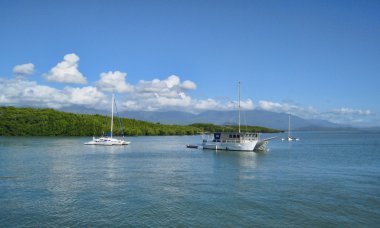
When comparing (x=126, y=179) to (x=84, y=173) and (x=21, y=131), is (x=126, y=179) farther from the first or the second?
(x=21, y=131)

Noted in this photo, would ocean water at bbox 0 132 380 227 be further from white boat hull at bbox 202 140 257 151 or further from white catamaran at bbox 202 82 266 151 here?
white catamaran at bbox 202 82 266 151

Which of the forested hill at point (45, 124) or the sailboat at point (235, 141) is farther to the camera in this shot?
the forested hill at point (45, 124)

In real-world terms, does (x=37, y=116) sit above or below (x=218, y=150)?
above

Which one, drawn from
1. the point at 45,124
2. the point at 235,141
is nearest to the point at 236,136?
the point at 235,141

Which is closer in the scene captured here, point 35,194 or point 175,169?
point 35,194

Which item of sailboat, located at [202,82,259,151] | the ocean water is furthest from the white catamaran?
the ocean water

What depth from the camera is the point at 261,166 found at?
5803 cm

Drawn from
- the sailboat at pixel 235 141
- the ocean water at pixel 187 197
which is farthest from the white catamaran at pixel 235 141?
the ocean water at pixel 187 197

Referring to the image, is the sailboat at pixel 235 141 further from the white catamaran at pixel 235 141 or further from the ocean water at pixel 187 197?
the ocean water at pixel 187 197

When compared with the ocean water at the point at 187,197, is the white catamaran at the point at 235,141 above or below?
above

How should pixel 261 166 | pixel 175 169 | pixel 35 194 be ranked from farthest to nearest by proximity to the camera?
pixel 261 166 → pixel 175 169 → pixel 35 194

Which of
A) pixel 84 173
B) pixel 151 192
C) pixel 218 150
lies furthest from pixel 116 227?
pixel 218 150

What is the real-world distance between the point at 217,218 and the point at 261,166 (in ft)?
108

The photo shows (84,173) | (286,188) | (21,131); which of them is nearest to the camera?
(286,188)
